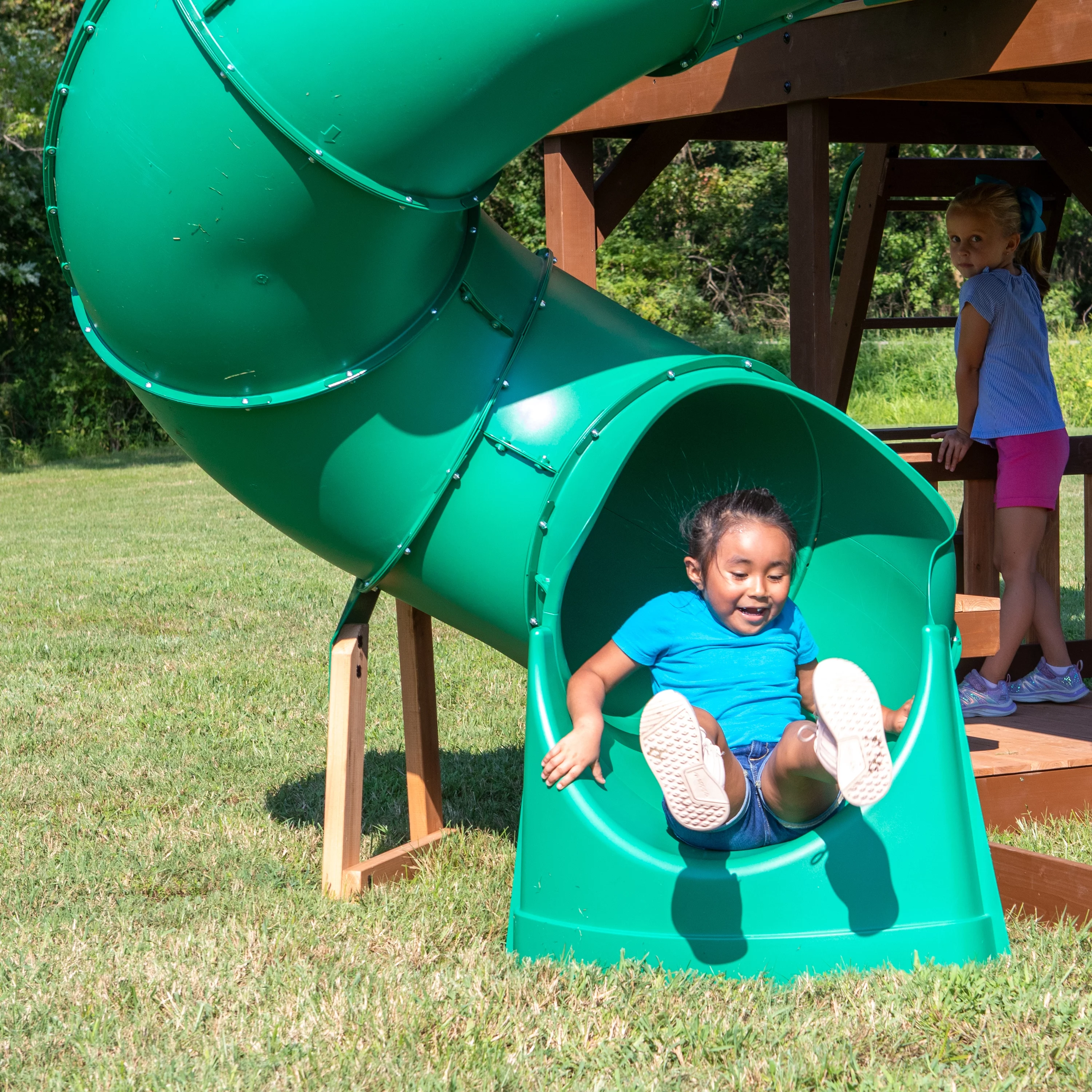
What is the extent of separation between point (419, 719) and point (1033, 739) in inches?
73.3

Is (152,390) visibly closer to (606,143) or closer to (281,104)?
(281,104)

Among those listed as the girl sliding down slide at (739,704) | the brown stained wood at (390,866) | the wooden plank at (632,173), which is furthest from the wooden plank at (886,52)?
the brown stained wood at (390,866)

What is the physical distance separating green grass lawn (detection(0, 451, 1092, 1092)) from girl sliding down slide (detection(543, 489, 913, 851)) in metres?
0.40

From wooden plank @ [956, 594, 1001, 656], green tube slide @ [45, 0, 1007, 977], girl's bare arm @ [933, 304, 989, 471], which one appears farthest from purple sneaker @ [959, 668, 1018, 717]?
green tube slide @ [45, 0, 1007, 977]

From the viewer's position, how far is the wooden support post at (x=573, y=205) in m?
5.73

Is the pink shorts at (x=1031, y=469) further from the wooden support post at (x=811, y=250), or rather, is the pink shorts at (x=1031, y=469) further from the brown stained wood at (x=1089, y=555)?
the brown stained wood at (x=1089, y=555)

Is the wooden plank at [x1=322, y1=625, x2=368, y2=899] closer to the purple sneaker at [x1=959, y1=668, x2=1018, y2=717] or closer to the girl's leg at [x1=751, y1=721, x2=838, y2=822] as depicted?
the girl's leg at [x1=751, y1=721, x2=838, y2=822]

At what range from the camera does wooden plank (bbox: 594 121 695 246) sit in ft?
19.2

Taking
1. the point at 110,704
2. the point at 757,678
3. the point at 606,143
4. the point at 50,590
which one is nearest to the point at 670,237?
the point at 606,143

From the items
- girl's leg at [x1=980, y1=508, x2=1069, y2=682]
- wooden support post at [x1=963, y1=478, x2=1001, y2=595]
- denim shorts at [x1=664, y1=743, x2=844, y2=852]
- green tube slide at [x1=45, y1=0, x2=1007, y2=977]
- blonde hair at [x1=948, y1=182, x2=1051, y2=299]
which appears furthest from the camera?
wooden support post at [x1=963, y1=478, x2=1001, y2=595]

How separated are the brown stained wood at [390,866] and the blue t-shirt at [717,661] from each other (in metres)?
0.89

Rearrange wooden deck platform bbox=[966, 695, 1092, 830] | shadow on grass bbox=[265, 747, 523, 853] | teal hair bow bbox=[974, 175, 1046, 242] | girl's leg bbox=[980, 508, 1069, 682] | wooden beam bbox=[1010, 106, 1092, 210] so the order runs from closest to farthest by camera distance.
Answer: wooden deck platform bbox=[966, 695, 1092, 830] < shadow on grass bbox=[265, 747, 523, 853] < girl's leg bbox=[980, 508, 1069, 682] < teal hair bow bbox=[974, 175, 1046, 242] < wooden beam bbox=[1010, 106, 1092, 210]

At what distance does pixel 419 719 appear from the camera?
384cm

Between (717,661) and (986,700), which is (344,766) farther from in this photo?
(986,700)
